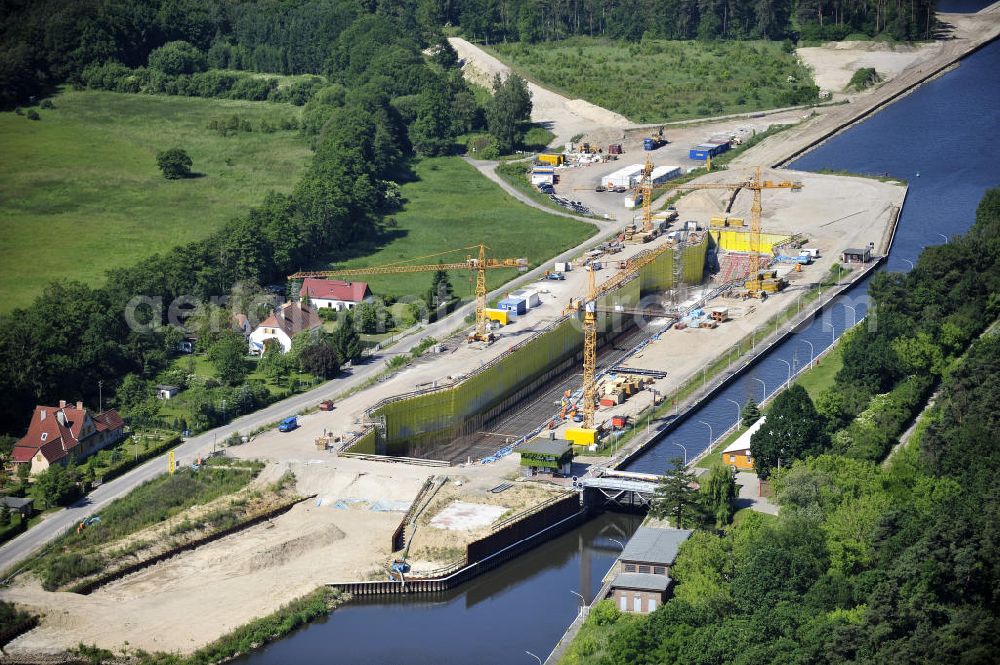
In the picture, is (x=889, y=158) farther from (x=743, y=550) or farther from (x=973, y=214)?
(x=743, y=550)

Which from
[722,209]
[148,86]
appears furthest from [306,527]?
[148,86]

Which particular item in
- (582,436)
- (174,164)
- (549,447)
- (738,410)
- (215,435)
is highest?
(174,164)

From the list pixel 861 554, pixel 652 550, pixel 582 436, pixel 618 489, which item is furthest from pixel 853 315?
pixel 861 554

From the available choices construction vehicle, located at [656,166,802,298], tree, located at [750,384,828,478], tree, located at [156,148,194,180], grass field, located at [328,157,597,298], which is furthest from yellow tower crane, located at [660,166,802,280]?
tree, located at [156,148,194,180]

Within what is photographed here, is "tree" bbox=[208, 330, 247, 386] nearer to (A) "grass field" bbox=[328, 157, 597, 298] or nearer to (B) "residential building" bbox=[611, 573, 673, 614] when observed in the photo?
(A) "grass field" bbox=[328, 157, 597, 298]

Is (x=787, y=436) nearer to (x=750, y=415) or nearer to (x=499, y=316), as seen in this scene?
(x=750, y=415)

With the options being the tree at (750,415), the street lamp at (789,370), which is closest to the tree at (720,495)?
the tree at (750,415)
